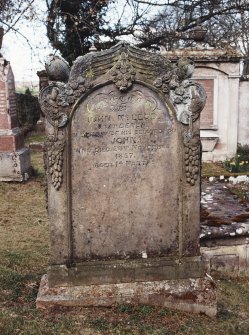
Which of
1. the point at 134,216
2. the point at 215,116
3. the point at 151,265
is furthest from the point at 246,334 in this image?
the point at 215,116

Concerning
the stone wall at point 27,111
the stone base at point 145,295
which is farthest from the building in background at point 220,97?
the stone wall at point 27,111

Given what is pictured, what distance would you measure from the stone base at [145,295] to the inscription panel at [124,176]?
0.29 m

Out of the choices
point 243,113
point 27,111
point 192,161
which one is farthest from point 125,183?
point 27,111

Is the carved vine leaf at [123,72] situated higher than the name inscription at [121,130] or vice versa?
the carved vine leaf at [123,72]

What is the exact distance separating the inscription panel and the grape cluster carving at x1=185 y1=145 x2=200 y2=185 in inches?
4.2

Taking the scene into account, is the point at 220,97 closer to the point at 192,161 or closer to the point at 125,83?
the point at 192,161

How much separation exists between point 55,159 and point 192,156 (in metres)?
1.20

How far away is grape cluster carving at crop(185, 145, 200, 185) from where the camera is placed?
12.4ft

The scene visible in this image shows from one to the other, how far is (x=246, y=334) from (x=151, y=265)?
3.21 feet

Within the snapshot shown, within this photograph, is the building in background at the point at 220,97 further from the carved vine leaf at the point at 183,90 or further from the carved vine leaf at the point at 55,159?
the carved vine leaf at the point at 55,159

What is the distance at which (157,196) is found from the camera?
389 centimetres

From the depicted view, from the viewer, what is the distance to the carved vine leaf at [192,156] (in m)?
3.78

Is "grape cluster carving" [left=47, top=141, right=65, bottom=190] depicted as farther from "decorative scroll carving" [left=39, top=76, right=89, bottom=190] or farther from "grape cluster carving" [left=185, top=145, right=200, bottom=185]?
"grape cluster carving" [left=185, top=145, right=200, bottom=185]

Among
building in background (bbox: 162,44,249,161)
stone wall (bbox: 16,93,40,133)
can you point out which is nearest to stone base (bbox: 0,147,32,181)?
building in background (bbox: 162,44,249,161)
